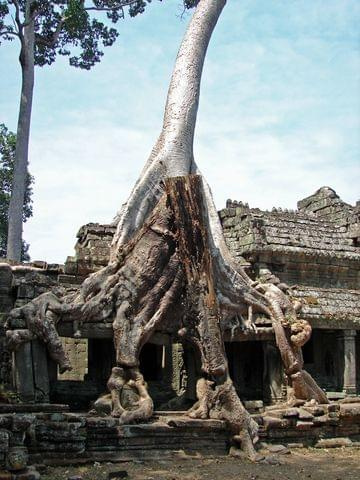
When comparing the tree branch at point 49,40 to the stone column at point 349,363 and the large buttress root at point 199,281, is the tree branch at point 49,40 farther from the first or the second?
the stone column at point 349,363

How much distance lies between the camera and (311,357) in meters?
15.1

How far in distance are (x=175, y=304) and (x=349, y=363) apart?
5856 mm

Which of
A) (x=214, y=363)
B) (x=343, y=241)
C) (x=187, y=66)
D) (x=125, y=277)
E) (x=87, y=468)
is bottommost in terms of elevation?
(x=87, y=468)

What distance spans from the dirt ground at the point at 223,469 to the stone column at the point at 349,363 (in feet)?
17.3

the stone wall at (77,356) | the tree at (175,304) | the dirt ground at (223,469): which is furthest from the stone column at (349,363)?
the stone wall at (77,356)

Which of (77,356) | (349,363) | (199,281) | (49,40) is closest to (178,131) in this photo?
(199,281)

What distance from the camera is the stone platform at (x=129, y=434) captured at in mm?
7020

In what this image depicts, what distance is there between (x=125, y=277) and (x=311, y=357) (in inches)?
281

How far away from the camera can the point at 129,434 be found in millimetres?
7812

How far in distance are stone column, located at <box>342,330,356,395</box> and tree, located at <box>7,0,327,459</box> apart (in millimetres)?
3545

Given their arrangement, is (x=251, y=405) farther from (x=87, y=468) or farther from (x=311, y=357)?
(x=311, y=357)

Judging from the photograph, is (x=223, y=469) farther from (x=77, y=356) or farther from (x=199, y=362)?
(x=77, y=356)

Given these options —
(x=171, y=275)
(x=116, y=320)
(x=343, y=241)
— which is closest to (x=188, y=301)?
(x=171, y=275)

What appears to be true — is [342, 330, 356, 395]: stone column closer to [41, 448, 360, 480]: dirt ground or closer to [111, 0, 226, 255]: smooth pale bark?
[111, 0, 226, 255]: smooth pale bark
